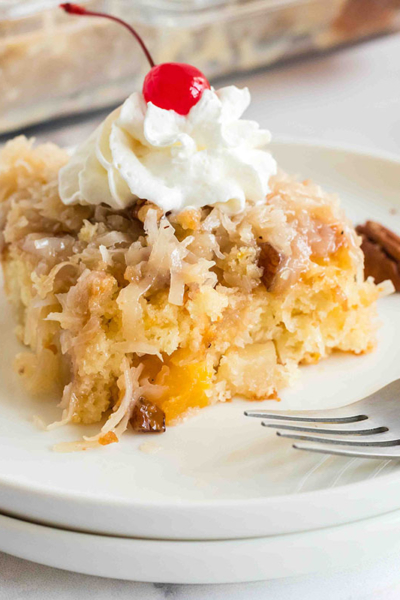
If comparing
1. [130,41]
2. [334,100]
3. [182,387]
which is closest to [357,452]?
[182,387]

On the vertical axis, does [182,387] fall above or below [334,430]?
below

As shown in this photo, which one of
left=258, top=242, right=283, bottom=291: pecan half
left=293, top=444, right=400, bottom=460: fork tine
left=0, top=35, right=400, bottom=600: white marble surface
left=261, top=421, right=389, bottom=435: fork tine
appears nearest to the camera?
left=293, top=444, right=400, bottom=460: fork tine

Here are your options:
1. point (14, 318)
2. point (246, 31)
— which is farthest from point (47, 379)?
point (246, 31)

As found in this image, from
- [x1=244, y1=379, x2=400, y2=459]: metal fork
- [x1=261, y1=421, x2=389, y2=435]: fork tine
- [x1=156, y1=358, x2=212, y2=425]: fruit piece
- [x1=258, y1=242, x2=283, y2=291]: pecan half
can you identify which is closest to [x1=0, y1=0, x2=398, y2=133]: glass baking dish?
[x1=258, y1=242, x2=283, y2=291]: pecan half

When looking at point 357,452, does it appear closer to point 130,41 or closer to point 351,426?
point 351,426

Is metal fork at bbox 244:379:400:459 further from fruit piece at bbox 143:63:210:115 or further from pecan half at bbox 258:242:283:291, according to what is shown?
fruit piece at bbox 143:63:210:115

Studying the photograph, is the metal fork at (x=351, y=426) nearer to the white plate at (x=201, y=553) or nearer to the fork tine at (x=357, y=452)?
the fork tine at (x=357, y=452)

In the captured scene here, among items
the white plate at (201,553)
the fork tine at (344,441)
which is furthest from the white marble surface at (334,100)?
the white plate at (201,553)
